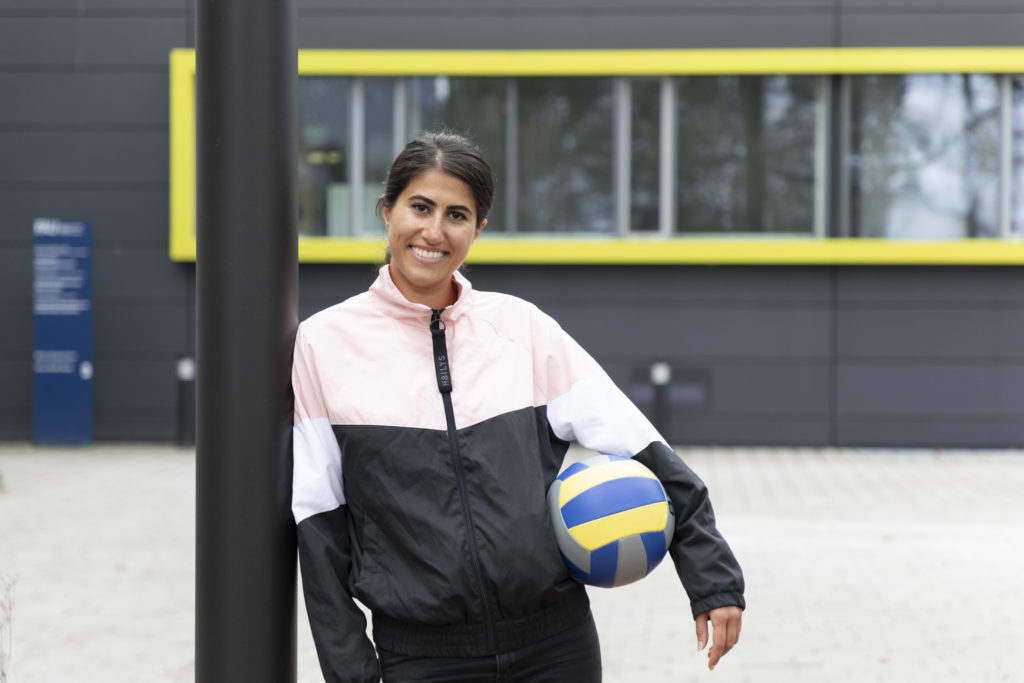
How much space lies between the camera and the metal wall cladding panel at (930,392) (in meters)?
13.7

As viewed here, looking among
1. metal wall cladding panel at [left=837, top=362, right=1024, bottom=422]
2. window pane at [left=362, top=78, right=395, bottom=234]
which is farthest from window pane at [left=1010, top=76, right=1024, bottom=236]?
window pane at [left=362, top=78, right=395, bottom=234]

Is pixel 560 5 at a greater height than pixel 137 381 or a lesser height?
greater

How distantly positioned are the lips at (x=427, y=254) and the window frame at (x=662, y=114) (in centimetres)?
1115

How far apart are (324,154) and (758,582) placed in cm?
853

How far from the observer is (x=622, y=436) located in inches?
110

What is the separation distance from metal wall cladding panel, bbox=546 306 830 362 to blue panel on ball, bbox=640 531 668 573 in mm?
11122

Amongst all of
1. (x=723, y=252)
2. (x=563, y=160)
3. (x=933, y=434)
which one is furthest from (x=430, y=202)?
(x=933, y=434)

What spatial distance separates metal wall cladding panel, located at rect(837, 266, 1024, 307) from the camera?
539 inches

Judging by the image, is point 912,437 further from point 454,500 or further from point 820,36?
point 454,500

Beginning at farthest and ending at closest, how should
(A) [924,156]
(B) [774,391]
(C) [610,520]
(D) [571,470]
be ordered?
(A) [924,156] → (B) [774,391] → (D) [571,470] → (C) [610,520]

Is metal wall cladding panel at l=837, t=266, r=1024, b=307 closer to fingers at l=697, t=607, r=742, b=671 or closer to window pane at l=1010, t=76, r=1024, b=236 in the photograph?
window pane at l=1010, t=76, r=1024, b=236

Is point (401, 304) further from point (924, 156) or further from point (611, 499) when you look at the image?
point (924, 156)

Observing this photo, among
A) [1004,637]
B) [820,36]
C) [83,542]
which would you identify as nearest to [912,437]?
[820,36]

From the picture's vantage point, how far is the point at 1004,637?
6172 millimetres
